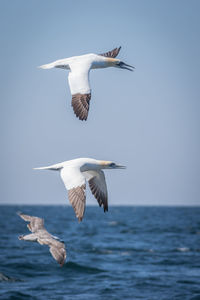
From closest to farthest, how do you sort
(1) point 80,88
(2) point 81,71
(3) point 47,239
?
1. (3) point 47,239
2. (1) point 80,88
3. (2) point 81,71

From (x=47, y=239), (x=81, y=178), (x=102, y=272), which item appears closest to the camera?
(x=81, y=178)

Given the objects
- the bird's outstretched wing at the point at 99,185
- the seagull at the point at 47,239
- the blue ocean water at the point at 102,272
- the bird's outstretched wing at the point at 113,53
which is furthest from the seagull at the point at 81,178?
the blue ocean water at the point at 102,272

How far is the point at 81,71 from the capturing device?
48.2 feet

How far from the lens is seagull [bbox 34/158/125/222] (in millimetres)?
12844

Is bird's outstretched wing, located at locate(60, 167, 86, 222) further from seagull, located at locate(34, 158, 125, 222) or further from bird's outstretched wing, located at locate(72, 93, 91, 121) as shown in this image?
bird's outstretched wing, located at locate(72, 93, 91, 121)

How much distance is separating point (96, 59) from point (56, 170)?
320 cm

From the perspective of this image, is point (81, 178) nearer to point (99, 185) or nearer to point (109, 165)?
point (109, 165)

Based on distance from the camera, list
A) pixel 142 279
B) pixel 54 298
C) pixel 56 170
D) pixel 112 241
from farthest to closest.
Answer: pixel 112 241, pixel 142 279, pixel 54 298, pixel 56 170

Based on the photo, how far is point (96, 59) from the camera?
51.3 ft

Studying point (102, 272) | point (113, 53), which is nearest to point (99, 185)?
point (113, 53)

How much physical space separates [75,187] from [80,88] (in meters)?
2.44

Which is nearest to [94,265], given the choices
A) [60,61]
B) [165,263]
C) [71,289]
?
[165,263]

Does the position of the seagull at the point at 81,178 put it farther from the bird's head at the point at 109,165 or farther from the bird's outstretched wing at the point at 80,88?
the bird's outstretched wing at the point at 80,88

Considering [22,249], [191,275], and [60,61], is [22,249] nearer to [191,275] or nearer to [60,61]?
[191,275]
